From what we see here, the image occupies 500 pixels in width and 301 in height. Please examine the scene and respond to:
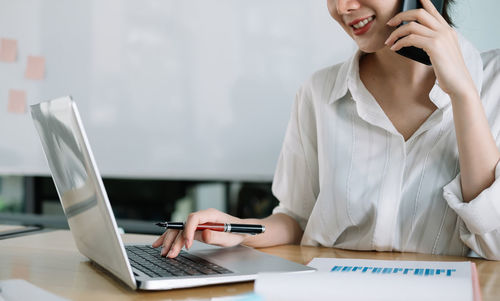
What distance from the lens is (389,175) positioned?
103cm

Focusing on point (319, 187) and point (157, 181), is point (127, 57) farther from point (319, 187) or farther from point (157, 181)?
point (319, 187)

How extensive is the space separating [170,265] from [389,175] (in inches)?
19.1

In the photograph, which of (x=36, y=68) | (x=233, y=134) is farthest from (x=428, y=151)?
(x=36, y=68)

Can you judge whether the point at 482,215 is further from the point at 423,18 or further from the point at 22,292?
the point at 22,292

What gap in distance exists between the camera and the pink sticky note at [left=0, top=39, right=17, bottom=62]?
217 centimetres

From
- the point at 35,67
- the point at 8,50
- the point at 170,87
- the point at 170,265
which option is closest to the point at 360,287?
the point at 170,265

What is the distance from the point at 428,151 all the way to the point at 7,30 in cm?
180

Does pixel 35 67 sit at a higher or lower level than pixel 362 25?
lower

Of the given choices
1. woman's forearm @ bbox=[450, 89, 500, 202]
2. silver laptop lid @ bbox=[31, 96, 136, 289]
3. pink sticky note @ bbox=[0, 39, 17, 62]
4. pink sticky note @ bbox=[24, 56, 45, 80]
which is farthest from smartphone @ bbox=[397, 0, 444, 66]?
pink sticky note @ bbox=[0, 39, 17, 62]

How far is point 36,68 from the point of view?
7.04 ft

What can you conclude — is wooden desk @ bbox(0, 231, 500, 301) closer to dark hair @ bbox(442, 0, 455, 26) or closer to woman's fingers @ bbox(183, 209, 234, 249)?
woman's fingers @ bbox(183, 209, 234, 249)

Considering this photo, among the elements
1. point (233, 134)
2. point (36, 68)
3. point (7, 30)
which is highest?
point (7, 30)

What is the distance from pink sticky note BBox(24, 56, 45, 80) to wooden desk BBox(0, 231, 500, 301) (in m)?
1.17

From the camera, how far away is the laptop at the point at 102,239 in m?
0.60
